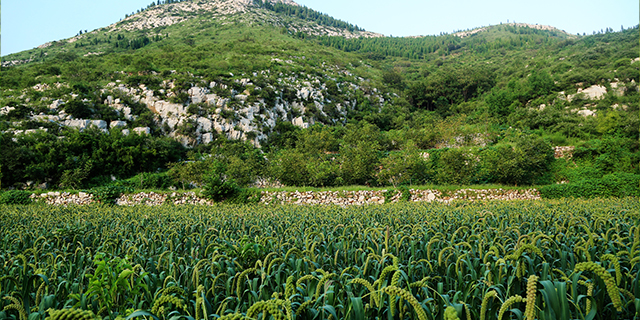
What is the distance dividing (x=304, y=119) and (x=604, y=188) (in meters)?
44.4

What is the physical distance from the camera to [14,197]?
911 inches

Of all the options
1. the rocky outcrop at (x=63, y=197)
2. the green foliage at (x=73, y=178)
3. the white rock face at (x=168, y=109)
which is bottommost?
the rocky outcrop at (x=63, y=197)

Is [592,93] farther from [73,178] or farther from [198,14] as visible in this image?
[198,14]

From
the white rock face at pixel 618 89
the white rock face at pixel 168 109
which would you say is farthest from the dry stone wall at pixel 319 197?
the white rock face at pixel 618 89

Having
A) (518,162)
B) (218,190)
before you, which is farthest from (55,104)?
(518,162)

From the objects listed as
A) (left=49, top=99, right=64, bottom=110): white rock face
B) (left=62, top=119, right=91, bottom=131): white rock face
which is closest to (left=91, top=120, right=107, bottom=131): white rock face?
(left=62, top=119, right=91, bottom=131): white rock face

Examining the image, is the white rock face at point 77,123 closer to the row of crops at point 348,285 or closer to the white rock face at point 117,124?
the white rock face at point 117,124

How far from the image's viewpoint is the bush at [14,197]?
22781 mm

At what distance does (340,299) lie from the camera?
2691 mm

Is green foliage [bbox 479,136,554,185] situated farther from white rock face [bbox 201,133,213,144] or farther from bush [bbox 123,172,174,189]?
white rock face [bbox 201,133,213,144]

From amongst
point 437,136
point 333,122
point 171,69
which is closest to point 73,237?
point 437,136

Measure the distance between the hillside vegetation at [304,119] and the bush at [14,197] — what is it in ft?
14.4

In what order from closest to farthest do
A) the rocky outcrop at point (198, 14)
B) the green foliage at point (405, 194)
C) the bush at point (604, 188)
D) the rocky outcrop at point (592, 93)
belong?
1. the bush at point (604, 188)
2. the green foliage at point (405, 194)
3. the rocky outcrop at point (592, 93)
4. the rocky outcrop at point (198, 14)

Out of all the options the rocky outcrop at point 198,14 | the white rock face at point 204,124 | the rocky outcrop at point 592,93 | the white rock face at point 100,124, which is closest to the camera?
the white rock face at point 100,124
